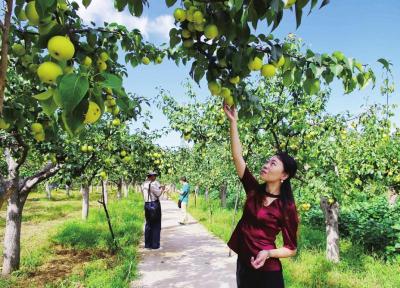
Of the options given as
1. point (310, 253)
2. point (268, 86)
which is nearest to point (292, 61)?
point (268, 86)

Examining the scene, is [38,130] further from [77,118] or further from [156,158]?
[156,158]

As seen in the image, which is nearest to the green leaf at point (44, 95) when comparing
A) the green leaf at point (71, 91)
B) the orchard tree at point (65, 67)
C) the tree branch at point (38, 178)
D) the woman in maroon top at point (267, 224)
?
the orchard tree at point (65, 67)

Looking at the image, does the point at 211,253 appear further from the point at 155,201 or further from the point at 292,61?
the point at 292,61

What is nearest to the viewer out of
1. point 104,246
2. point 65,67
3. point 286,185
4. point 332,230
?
point 65,67

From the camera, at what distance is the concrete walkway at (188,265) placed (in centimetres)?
550

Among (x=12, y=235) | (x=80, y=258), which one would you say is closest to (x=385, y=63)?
(x=12, y=235)

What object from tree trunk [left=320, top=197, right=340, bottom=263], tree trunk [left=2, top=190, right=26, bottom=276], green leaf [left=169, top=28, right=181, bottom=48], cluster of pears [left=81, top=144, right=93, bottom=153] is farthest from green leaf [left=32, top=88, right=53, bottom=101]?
tree trunk [left=320, top=197, right=340, bottom=263]

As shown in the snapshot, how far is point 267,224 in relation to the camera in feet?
8.81

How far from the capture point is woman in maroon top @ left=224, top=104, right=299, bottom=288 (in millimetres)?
2625

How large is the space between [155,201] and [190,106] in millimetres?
2553

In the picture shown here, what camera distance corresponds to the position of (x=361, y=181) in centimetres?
645

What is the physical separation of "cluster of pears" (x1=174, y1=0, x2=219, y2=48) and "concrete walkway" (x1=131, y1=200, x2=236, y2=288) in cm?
412

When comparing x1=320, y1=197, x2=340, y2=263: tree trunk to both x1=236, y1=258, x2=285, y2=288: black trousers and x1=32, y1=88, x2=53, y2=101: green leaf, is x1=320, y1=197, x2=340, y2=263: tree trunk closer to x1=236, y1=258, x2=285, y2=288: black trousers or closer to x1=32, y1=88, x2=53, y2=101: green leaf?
x1=236, y1=258, x2=285, y2=288: black trousers

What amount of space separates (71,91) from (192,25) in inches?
51.4
